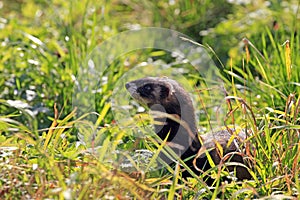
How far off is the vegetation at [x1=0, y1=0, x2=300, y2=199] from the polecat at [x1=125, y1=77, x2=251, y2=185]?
167 millimetres

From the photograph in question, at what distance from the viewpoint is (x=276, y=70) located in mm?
4820

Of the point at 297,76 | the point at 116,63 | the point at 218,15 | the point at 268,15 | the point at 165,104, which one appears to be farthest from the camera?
the point at 218,15

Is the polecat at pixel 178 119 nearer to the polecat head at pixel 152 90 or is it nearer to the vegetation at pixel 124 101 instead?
the polecat head at pixel 152 90

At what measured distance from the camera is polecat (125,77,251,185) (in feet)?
12.7

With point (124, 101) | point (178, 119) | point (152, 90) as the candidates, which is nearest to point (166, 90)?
point (152, 90)

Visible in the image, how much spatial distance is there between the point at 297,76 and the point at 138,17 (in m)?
2.85

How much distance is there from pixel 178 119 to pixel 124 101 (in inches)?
35.1

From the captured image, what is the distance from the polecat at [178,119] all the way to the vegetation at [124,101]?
17 cm

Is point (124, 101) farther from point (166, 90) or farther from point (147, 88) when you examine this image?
point (166, 90)

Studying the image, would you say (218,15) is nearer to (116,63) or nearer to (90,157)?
(116,63)

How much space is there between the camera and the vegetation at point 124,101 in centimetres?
309

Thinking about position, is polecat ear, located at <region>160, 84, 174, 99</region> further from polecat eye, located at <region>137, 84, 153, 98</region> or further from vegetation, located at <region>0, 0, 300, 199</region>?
vegetation, located at <region>0, 0, 300, 199</region>

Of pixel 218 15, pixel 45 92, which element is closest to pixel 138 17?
pixel 218 15

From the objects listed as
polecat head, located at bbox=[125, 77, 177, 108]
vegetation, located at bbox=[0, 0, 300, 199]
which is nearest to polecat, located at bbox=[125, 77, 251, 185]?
polecat head, located at bbox=[125, 77, 177, 108]
